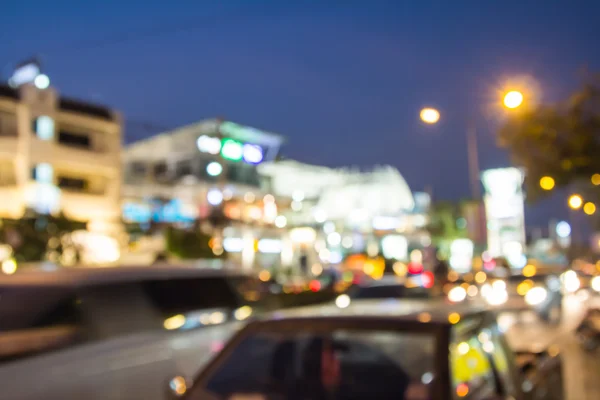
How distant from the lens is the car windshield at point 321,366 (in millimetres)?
3982

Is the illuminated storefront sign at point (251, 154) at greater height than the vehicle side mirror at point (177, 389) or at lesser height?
greater

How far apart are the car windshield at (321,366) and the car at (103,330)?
1.24m

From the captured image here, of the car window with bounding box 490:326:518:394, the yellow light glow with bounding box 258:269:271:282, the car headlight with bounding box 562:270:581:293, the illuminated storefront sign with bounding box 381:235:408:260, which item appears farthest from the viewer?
the illuminated storefront sign with bounding box 381:235:408:260

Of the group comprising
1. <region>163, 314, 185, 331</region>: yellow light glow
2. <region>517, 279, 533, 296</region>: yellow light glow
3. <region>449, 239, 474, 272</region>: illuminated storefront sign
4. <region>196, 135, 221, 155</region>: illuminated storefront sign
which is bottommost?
<region>449, 239, 474, 272</region>: illuminated storefront sign

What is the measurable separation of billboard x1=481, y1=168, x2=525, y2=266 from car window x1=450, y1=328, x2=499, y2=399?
66.5m

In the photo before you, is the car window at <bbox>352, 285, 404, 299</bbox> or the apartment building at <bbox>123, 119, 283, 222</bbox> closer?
the car window at <bbox>352, 285, 404, 299</bbox>

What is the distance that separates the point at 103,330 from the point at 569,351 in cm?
998

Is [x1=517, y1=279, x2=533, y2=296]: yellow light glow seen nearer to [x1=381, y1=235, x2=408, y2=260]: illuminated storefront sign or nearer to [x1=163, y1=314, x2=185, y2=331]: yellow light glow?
[x1=163, y1=314, x2=185, y2=331]: yellow light glow

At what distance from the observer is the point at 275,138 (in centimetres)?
5062

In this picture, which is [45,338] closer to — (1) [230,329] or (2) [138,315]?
Result: (2) [138,315]

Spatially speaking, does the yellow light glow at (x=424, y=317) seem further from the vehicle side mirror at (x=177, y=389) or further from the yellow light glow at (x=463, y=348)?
the vehicle side mirror at (x=177, y=389)

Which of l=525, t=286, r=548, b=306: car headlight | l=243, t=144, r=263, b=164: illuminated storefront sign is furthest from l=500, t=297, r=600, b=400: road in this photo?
l=243, t=144, r=263, b=164: illuminated storefront sign

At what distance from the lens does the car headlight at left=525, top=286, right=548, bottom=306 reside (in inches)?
713

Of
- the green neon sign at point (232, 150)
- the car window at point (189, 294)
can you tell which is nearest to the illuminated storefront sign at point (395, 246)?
the green neon sign at point (232, 150)
